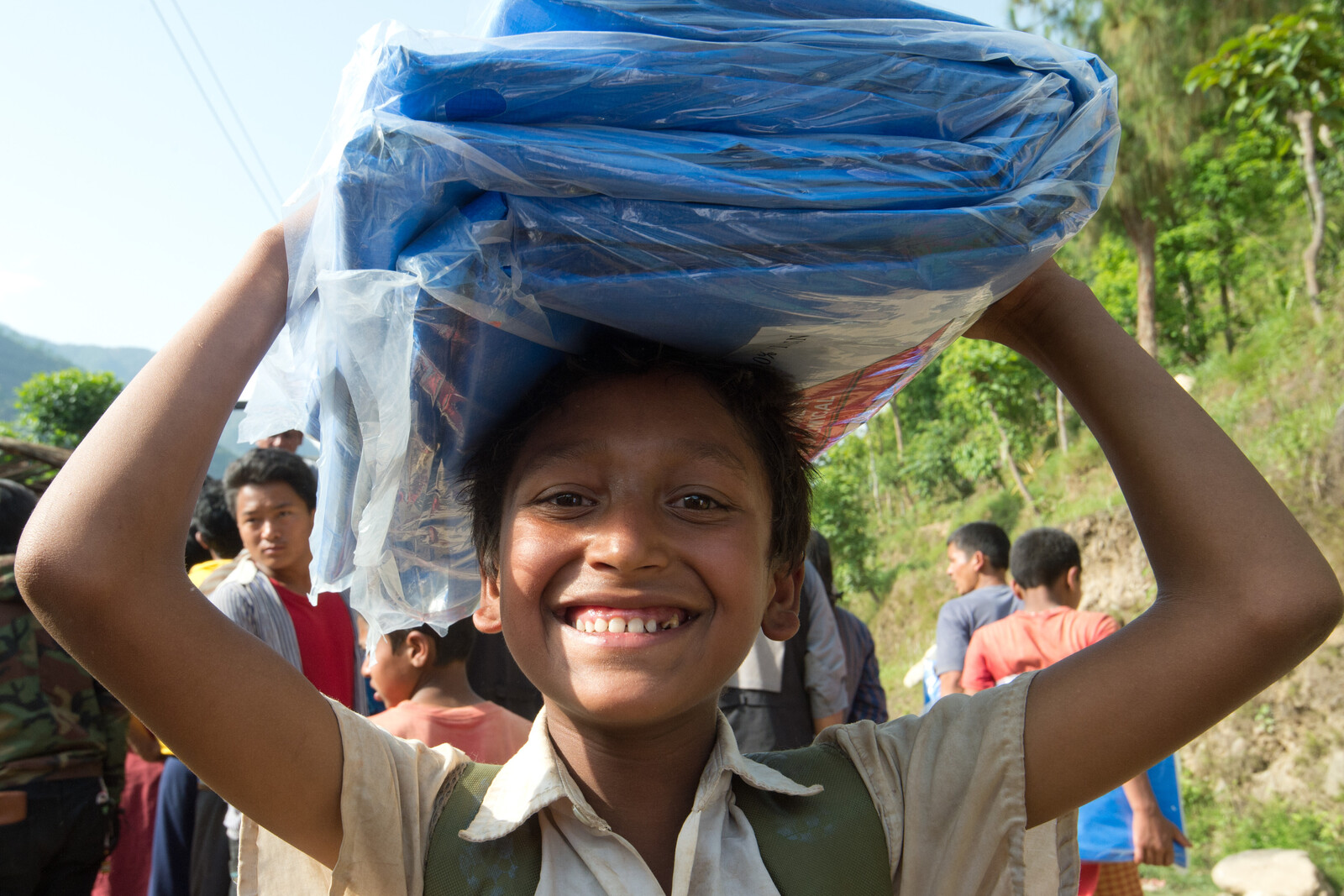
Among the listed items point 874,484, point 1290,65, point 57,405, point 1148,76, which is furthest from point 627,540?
point 57,405

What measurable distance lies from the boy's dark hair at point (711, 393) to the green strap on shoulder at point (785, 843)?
0.32 metres

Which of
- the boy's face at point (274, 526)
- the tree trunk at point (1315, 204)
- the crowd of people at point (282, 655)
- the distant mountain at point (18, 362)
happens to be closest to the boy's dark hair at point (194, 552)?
the crowd of people at point (282, 655)

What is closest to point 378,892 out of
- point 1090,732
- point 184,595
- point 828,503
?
A: point 184,595

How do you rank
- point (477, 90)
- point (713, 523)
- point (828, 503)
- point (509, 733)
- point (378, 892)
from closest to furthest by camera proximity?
point (477, 90), point (378, 892), point (713, 523), point (509, 733), point (828, 503)

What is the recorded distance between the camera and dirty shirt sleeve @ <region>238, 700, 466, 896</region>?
3.65 feet

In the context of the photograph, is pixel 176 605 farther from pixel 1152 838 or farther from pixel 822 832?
pixel 1152 838

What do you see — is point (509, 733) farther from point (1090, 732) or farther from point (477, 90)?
point (477, 90)

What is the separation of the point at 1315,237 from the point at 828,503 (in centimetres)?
964

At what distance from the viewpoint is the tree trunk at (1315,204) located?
33.3 feet

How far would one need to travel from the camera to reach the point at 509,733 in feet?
9.02

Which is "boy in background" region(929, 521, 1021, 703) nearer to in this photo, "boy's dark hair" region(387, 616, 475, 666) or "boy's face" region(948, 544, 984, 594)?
"boy's face" region(948, 544, 984, 594)

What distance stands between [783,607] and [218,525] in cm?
324

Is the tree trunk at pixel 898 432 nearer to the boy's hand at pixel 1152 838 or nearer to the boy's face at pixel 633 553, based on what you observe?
the boy's hand at pixel 1152 838

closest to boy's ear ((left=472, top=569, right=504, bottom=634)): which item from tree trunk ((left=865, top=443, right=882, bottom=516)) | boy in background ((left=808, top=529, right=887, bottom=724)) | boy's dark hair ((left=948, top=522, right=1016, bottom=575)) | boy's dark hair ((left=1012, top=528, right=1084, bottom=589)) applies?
boy in background ((left=808, top=529, right=887, bottom=724))
